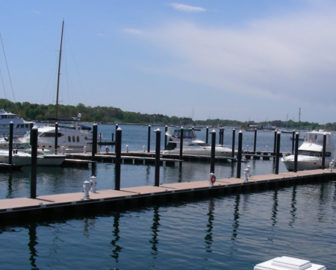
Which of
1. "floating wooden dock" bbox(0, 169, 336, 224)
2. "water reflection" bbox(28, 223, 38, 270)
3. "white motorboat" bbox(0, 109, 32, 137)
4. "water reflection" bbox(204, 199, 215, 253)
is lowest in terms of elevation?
"water reflection" bbox(28, 223, 38, 270)

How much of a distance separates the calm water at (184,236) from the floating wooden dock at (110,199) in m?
0.62

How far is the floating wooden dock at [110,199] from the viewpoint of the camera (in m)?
19.5

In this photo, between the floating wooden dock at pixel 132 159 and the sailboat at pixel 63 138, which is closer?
the floating wooden dock at pixel 132 159

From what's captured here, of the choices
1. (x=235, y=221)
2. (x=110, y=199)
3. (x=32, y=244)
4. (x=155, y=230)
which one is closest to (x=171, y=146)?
(x=110, y=199)

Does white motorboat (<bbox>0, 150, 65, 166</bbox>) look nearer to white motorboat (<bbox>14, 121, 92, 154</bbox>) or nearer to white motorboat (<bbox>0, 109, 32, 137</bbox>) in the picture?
white motorboat (<bbox>14, 121, 92, 154</bbox>)

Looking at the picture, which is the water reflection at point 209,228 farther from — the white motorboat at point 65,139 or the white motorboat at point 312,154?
the white motorboat at point 65,139

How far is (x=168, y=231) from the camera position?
1950cm

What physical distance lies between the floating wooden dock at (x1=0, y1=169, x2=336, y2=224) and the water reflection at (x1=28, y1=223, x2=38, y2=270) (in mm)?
843

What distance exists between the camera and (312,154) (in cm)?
4684

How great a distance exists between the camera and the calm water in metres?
15.4

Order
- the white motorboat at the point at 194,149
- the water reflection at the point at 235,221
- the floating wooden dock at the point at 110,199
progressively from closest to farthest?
the water reflection at the point at 235,221 < the floating wooden dock at the point at 110,199 < the white motorboat at the point at 194,149

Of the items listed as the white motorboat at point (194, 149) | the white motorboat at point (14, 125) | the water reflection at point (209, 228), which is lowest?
the water reflection at point (209, 228)

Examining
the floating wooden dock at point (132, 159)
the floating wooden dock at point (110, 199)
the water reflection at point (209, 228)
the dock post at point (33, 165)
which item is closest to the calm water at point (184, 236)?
the water reflection at point (209, 228)

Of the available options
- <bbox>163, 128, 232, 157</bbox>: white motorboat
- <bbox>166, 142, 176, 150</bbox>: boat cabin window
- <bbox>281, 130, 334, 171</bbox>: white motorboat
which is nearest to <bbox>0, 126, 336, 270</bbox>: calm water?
<bbox>281, 130, 334, 171</bbox>: white motorboat
